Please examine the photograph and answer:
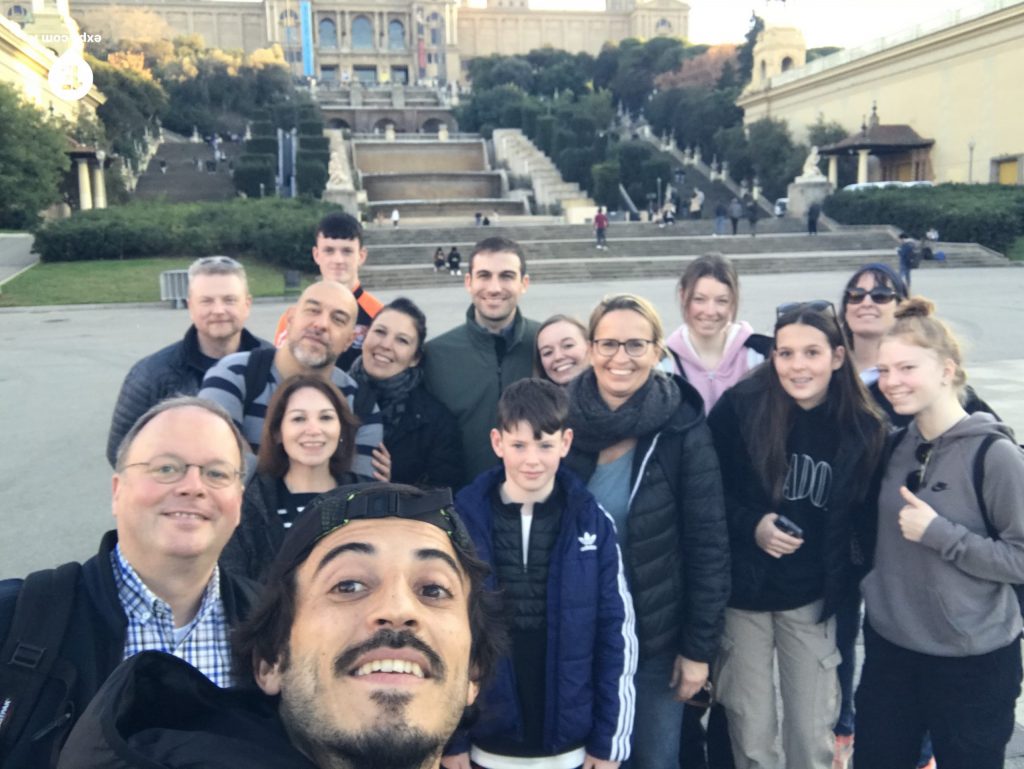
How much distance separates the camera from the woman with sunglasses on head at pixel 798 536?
2861mm

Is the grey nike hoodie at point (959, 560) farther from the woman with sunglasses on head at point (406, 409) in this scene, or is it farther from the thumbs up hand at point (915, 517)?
the woman with sunglasses on head at point (406, 409)

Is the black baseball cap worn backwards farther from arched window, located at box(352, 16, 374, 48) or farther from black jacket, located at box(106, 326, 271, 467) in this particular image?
arched window, located at box(352, 16, 374, 48)

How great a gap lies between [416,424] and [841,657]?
6.17 feet

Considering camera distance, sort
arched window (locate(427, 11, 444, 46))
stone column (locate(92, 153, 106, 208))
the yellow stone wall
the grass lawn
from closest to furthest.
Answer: the grass lawn, stone column (locate(92, 153, 106, 208)), the yellow stone wall, arched window (locate(427, 11, 444, 46))

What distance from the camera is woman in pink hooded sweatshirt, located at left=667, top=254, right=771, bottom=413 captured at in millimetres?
3789

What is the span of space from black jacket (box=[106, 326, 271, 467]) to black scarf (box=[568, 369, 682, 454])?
5.60 ft

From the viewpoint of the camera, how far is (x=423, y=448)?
3.56 m

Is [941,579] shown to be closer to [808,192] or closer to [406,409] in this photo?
[406,409]

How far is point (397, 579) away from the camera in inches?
64.1

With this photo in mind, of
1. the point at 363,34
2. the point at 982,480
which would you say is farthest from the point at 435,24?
the point at 982,480

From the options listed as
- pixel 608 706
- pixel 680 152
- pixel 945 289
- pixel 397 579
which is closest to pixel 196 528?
pixel 397 579

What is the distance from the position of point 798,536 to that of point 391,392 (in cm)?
174

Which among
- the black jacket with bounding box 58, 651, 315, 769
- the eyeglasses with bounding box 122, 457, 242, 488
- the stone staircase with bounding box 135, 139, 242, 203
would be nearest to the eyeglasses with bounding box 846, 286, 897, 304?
the eyeglasses with bounding box 122, 457, 242, 488

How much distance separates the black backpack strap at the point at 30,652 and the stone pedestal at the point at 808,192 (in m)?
36.6
